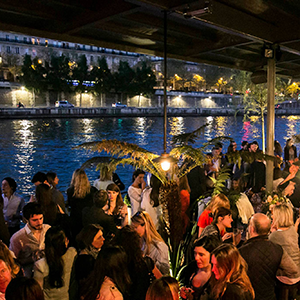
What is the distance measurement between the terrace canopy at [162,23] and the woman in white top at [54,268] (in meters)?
2.13

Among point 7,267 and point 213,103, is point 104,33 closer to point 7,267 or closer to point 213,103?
point 7,267

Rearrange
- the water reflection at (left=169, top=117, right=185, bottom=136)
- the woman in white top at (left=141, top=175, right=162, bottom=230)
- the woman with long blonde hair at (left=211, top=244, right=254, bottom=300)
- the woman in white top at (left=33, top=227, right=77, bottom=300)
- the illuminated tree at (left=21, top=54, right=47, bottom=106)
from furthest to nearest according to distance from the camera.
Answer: the illuminated tree at (left=21, top=54, right=47, bottom=106), the water reflection at (left=169, top=117, right=185, bottom=136), the woman in white top at (left=141, top=175, right=162, bottom=230), the woman in white top at (left=33, top=227, right=77, bottom=300), the woman with long blonde hair at (left=211, top=244, right=254, bottom=300)

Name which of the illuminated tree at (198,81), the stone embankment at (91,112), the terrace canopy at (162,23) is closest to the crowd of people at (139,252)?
the terrace canopy at (162,23)

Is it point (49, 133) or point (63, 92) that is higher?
point (63, 92)

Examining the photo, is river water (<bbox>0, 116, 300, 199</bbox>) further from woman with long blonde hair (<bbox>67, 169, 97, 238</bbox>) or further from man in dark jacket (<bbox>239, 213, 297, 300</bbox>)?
man in dark jacket (<bbox>239, 213, 297, 300</bbox>)

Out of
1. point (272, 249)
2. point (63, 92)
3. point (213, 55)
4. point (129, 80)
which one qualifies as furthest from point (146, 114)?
point (272, 249)

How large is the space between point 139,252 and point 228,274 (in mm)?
729

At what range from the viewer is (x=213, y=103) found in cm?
8800

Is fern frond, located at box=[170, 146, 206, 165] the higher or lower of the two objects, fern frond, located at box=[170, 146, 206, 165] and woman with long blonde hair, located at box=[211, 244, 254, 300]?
the higher

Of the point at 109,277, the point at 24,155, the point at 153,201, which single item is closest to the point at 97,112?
the point at 24,155

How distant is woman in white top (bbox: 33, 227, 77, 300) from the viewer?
2.55 m

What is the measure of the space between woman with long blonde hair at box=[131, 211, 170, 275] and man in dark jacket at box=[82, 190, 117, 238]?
0.55 metres

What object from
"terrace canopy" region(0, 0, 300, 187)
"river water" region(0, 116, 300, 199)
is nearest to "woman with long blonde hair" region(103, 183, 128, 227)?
"terrace canopy" region(0, 0, 300, 187)

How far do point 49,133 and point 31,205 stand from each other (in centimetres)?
3851
